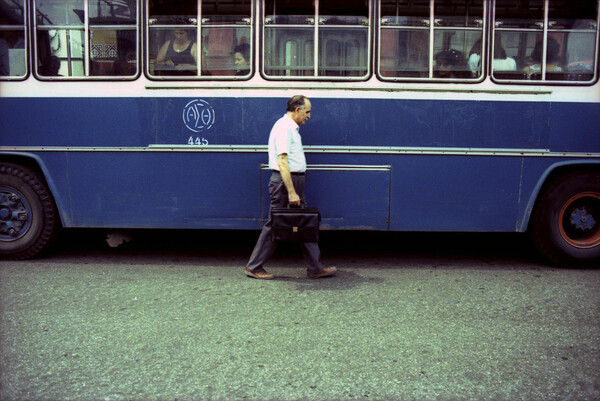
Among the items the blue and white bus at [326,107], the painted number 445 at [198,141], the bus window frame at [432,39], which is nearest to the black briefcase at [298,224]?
the blue and white bus at [326,107]

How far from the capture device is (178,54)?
5875 mm

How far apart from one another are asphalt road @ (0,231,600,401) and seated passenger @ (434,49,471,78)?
1958 mm

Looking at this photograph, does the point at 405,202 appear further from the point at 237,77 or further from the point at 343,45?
the point at 237,77

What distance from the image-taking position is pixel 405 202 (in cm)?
593

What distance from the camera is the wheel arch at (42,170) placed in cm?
601

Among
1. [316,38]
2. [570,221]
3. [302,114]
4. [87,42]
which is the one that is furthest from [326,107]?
[570,221]

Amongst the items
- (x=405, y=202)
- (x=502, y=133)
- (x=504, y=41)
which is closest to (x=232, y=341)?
(x=405, y=202)

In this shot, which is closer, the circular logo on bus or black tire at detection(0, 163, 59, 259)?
the circular logo on bus

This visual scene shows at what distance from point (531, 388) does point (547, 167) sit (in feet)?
10.1

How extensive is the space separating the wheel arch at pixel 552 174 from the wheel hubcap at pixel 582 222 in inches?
12.2

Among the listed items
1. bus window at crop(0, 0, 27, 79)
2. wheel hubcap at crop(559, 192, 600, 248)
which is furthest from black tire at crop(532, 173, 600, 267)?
bus window at crop(0, 0, 27, 79)

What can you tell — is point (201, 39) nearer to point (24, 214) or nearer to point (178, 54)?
point (178, 54)

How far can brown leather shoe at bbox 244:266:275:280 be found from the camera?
219 inches

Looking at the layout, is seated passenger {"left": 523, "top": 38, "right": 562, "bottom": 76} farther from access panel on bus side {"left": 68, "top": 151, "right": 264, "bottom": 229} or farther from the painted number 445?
the painted number 445
